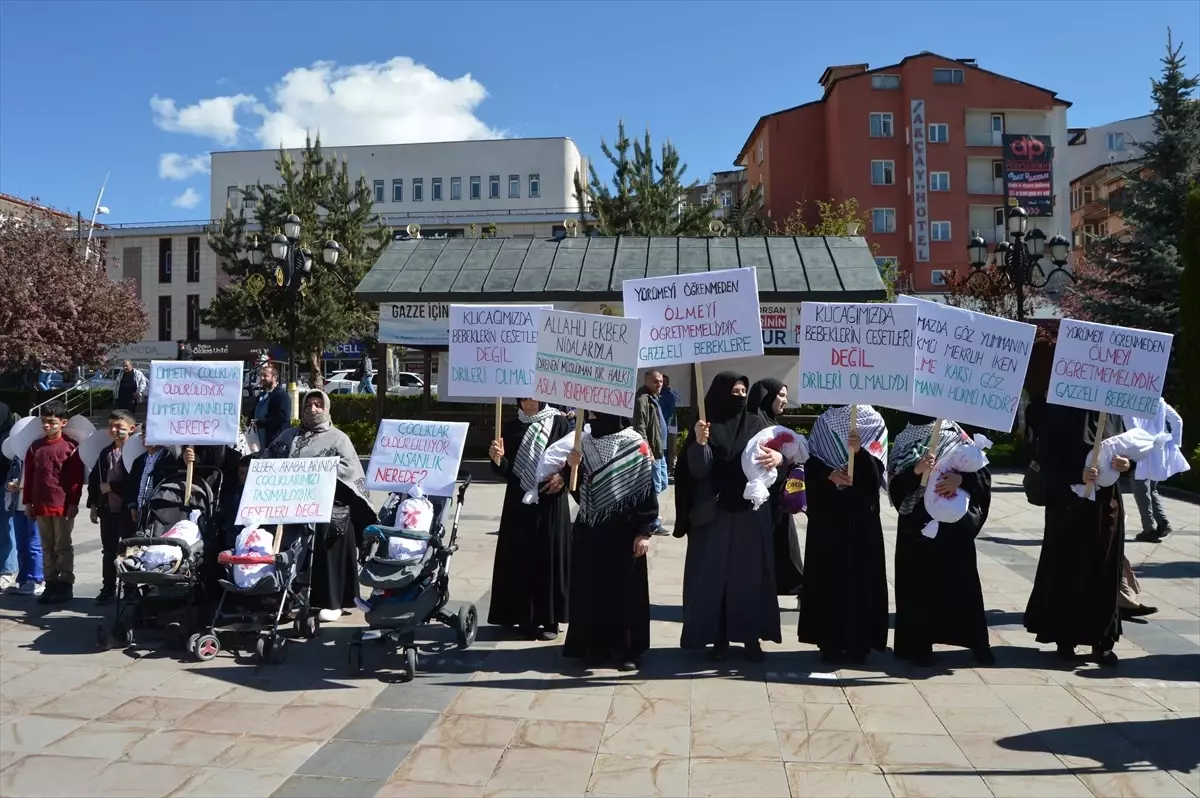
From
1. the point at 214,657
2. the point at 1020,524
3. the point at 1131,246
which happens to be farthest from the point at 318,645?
the point at 1131,246

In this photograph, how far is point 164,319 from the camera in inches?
2333

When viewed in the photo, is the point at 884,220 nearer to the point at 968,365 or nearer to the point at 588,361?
the point at 968,365

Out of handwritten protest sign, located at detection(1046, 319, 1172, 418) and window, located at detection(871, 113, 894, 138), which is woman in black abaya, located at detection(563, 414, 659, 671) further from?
window, located at detection(871, 113, 894, 138)

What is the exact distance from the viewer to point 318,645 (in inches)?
267

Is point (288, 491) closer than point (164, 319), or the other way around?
point (288, 491)

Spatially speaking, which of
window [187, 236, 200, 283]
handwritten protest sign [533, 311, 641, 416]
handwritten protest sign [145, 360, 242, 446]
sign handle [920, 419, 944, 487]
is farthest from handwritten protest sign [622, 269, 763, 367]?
window [187, 236, 200, 283]

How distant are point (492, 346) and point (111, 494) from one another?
3.51m

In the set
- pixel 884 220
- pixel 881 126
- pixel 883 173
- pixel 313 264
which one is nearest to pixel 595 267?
pixel 313 264

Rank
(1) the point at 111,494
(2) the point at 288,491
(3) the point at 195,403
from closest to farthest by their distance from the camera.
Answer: (2) the point at 288,491
(3) the point at 195,403
(1) the point at 111,494

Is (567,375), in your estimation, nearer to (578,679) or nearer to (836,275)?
(578,679)

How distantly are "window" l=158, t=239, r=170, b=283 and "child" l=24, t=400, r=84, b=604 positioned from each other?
56413 mm

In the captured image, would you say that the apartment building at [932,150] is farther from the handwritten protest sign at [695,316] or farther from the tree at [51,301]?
the handwritten protest sign at [695,316]

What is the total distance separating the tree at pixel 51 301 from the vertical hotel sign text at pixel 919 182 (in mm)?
38006

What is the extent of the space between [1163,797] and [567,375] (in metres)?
3.97
